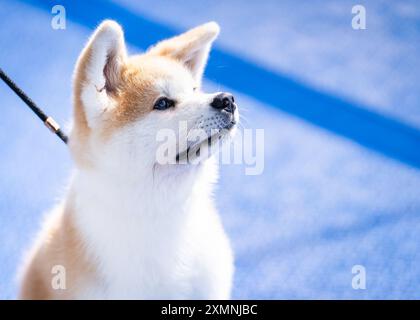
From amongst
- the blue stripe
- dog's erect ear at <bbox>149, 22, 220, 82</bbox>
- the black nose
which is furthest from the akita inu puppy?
the blue stripe

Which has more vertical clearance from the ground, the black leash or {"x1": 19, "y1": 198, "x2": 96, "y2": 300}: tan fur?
the black leash

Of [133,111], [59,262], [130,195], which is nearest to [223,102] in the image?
[133,111]

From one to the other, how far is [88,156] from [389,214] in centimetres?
143

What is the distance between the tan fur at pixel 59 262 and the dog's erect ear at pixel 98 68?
298mm

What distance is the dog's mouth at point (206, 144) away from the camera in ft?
Result: 5.64

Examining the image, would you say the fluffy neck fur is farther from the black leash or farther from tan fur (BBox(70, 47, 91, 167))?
the black leash

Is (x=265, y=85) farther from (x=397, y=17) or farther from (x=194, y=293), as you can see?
(x=194, y=293)

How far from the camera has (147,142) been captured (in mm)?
1712

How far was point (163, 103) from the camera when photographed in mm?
1784

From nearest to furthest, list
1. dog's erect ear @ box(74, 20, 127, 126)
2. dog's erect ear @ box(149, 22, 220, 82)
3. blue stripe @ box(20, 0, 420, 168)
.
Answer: dog's erect ear @ box(74, 20, 127, 126) < dog's erect ear @ box(149, 22, 220, 82) < blue stripe @ box(20, 0, 420, 168)

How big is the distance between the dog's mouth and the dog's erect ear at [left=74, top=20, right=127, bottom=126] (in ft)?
0.82

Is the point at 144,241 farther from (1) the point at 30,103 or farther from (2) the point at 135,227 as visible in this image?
(1) the point at 30,103

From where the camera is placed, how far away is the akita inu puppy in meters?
1.71

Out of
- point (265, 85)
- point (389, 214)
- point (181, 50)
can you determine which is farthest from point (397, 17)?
point (181, 50)
